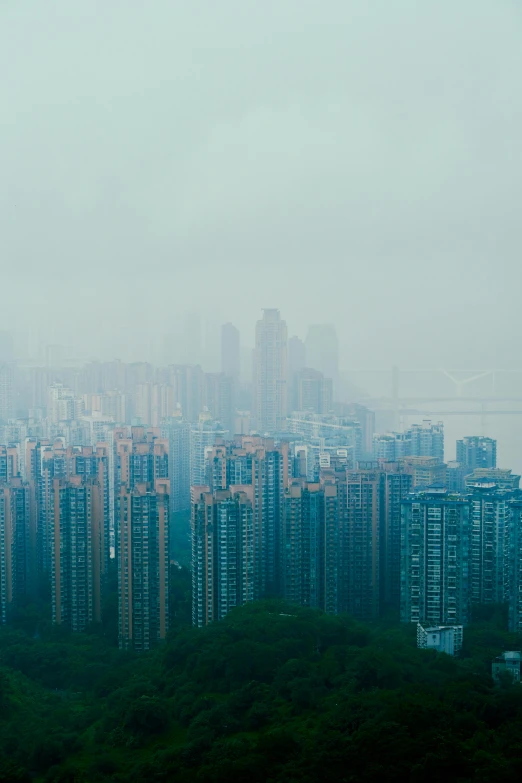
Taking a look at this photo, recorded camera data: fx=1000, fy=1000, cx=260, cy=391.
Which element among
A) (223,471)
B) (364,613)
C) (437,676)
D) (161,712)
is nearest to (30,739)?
(161,712)

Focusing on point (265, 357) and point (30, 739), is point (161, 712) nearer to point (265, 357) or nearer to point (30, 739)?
point (30, 739)

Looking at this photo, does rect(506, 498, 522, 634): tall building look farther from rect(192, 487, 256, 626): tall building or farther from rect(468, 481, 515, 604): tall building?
rect(192, 487, 256, 626): tall building

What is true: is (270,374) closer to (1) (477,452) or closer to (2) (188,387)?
(2) (188,387)

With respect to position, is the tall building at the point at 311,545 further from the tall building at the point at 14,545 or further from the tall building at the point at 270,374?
the tall building at the point at 14,545

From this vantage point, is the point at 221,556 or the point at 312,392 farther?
the point at 312,392

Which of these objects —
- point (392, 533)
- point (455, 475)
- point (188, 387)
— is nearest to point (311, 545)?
point (392, 533)

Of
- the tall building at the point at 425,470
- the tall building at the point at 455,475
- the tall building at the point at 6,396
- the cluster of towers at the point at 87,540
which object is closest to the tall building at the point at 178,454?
the cluster of towers at the point at 87,540

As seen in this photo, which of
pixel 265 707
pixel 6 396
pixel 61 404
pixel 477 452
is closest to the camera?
pixel 265 707

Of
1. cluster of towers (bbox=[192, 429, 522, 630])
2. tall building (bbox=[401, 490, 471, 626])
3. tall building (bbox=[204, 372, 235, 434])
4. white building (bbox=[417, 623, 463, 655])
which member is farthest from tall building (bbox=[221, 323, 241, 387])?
white building (bbox=[417, 623, 463, 655])
